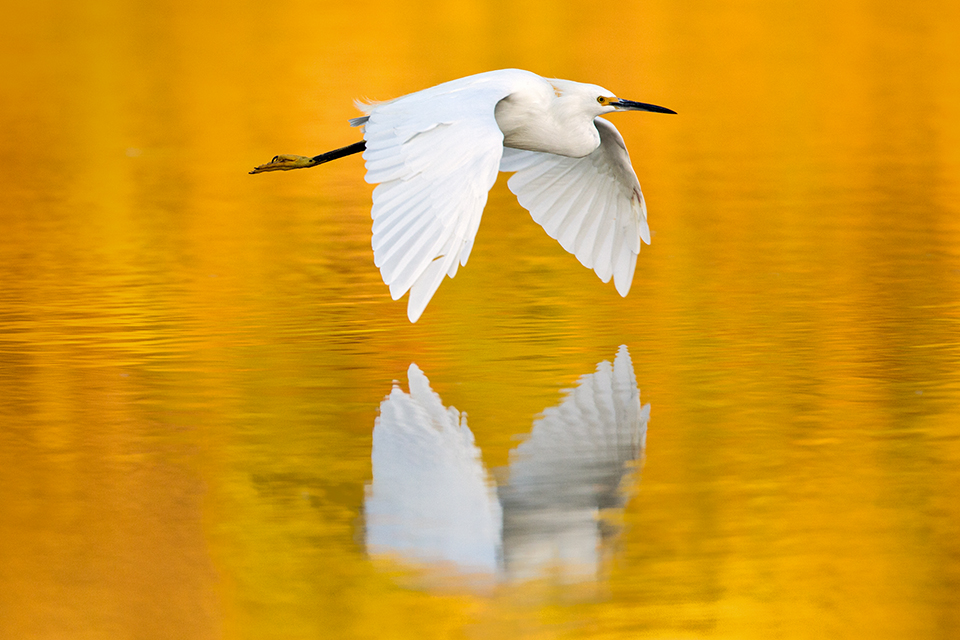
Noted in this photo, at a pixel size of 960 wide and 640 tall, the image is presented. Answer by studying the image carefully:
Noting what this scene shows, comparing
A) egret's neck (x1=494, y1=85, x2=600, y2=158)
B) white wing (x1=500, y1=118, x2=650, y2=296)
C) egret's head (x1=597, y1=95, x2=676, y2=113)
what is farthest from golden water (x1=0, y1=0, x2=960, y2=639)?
egret's head (x1=597, y1=95, x2=676, y2=113)

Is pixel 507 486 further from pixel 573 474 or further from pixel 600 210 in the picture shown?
pixel 600 210

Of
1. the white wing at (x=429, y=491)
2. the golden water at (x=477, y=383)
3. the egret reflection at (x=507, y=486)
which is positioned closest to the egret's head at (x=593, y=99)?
the golden water at (x=477, y=383)

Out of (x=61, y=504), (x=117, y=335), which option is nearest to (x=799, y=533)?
(x=61, y=504)

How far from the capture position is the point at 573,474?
5.03 metres

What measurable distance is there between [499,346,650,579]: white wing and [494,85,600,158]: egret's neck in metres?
1.26

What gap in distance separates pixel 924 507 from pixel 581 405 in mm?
1571

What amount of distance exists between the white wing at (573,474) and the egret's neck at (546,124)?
1.26m

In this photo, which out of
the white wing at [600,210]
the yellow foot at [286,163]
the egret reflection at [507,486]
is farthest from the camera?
the yellow foot at [286,163]

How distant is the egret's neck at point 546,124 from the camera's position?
7.09m

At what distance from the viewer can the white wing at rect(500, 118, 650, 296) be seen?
7766mm

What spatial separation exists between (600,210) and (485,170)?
244 cm

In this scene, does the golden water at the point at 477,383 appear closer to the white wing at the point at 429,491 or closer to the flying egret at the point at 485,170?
the white wing at the point at 429,491

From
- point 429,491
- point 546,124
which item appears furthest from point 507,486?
point 546,124

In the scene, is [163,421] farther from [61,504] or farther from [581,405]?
[581,405]
